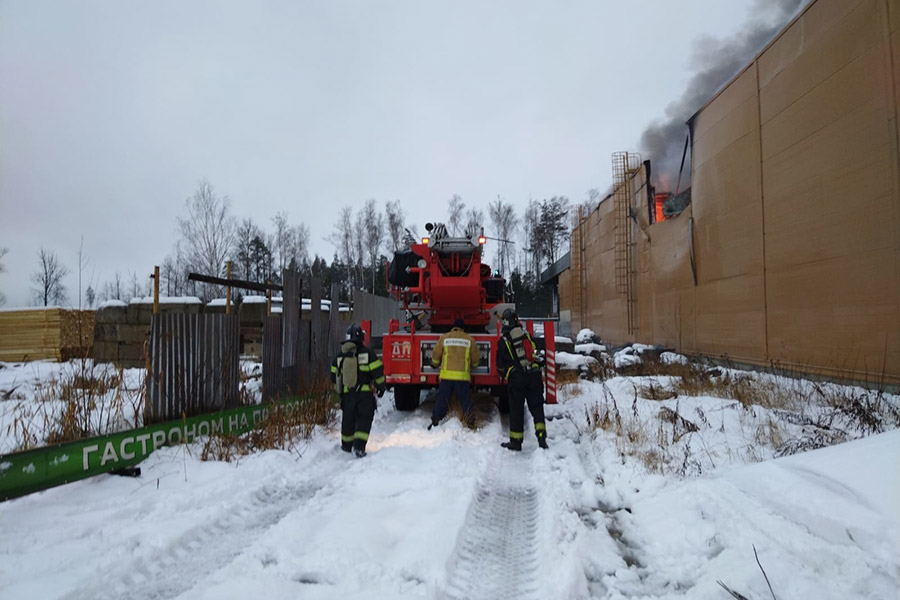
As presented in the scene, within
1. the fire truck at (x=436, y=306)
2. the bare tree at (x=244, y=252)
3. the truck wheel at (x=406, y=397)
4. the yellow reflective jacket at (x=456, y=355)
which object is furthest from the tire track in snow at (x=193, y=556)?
the bare tree at (x=244, y=252)

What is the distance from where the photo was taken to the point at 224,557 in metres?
3.06

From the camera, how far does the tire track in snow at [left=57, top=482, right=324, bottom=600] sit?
2.66m

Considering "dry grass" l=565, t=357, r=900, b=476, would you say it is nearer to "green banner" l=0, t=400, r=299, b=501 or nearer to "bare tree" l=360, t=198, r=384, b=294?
"green banner" l=0, t=400, r=299, b=501

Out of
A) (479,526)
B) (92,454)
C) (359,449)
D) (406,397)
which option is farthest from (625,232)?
(92,454)

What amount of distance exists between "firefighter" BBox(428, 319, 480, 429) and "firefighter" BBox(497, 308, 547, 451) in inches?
24.5

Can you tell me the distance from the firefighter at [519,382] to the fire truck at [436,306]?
1037 mm

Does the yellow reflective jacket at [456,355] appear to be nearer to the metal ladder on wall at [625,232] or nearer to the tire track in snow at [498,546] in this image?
the tire track in snow at [498,546]

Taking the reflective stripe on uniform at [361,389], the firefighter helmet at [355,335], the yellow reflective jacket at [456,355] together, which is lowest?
the reflective stripe on uniform at [361,389]

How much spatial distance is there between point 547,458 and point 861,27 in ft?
29.0

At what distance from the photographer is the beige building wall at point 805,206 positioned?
7.31m

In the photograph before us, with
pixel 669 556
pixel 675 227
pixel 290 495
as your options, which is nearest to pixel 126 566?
pixel 290 495

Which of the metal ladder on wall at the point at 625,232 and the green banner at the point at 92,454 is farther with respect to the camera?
the metal ladder on wall at the point at 625,232

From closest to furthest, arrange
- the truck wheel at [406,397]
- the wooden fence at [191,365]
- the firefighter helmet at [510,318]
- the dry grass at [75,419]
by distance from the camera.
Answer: the dry grass at [75,419]
the wooden fence at [191,365]
the firefighter helmet at [510,318]
the truck wheel at [406,397]

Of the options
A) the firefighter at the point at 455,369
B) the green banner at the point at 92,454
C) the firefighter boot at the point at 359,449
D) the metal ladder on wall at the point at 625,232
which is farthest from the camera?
the metal ladder on wall at the point at 625,232
